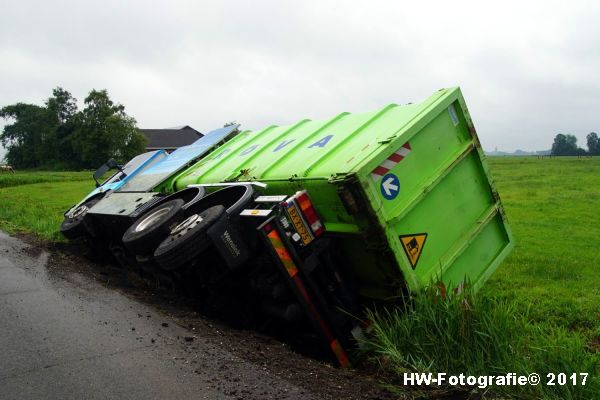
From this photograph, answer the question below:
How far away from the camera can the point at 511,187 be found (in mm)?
21203

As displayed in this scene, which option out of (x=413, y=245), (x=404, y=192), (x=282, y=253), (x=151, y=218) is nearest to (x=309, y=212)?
(x=282, y=253)

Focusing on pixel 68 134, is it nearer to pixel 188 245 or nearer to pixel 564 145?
pixel 188 245

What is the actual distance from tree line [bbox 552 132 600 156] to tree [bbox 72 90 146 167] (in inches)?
2928

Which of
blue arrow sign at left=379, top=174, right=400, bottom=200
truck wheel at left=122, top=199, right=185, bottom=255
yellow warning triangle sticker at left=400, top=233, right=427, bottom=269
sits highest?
blue arrow sign at left=379, top=174, right=400, bottom=200

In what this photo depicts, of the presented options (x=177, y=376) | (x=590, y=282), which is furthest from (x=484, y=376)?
(x=590, y=282)

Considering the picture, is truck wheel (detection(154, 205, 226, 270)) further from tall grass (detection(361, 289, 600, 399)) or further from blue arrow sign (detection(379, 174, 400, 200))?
tall grass (detection(361, 289, 600, 399))

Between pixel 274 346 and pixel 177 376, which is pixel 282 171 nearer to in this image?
pixel 274 346

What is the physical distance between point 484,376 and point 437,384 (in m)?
0.32

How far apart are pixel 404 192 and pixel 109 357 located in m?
2.69

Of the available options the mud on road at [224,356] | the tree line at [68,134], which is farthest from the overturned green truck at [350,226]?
the tree line at [68,134]

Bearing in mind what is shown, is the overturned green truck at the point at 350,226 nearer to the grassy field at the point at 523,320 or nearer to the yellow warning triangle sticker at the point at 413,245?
the yellow warning triangle sticker at the point at 413,245

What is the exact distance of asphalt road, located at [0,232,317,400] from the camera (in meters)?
3.01

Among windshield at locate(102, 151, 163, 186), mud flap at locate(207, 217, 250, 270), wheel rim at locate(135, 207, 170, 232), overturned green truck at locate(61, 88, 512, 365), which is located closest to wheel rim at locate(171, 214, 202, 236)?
overturned green truck at locate(61, 88, 512, 365)

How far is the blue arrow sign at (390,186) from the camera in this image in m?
4.22
